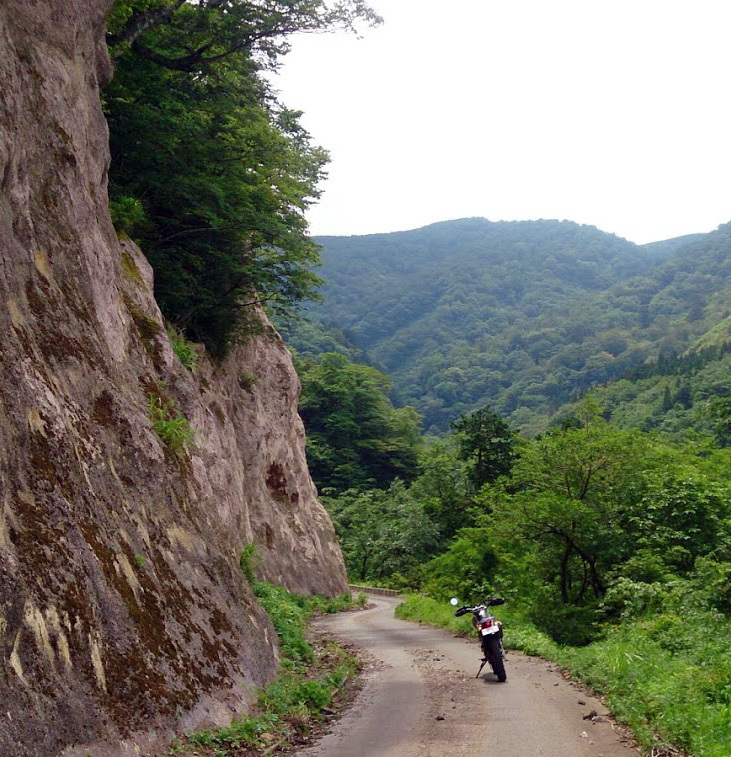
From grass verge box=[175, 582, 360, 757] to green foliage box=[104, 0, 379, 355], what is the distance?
9384mm

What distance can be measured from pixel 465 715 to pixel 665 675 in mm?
2719

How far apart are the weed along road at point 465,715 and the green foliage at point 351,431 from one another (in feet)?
183

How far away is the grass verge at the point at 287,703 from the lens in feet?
25.3

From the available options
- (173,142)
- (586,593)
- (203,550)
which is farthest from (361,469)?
(203,550)

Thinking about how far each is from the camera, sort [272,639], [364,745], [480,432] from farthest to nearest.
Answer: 1. [480,432]
2. [272,639]
3. [364,745]

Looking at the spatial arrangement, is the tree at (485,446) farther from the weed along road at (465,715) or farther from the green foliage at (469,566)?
the weed along road at (465,715)

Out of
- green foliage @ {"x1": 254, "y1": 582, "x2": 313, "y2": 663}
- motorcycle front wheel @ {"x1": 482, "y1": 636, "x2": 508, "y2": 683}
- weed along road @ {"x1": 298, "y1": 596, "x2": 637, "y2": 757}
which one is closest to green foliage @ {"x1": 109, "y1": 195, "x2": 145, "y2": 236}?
green foliage @ {"x1": 254, "y1": 582, "x2": 313, "y2": 663}

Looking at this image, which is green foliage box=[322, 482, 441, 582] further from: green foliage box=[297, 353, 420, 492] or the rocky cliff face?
the rocky cliff face

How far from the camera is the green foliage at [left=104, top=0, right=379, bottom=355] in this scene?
17.1m

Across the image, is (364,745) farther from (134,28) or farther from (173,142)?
(134,28)

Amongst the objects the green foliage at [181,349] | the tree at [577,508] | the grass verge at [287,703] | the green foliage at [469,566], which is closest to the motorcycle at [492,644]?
the grass verge at [287,703]

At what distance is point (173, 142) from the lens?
17359 millimetres

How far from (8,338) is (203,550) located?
15.6 ft

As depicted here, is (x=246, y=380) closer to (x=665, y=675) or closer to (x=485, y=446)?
(x=485, y=446)
